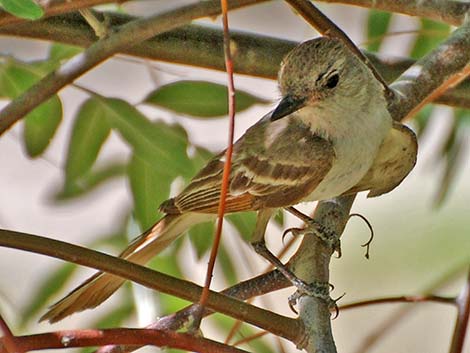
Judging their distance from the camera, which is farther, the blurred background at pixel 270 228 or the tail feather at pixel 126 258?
the blurred background at pixel 270 228

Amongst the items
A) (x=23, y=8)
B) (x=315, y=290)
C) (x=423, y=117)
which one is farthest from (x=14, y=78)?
(x=423, y=117)

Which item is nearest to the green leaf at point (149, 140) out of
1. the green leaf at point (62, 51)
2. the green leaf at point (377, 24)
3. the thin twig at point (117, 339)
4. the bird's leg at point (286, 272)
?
the green leaf at point (62, 51)

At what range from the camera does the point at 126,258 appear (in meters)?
2.25

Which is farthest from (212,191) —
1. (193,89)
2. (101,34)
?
(101,34)

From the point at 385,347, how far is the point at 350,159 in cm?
305

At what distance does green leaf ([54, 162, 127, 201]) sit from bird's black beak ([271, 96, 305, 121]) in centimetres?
48

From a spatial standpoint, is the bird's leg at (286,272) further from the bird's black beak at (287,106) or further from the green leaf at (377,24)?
the green leaf at (377,24)

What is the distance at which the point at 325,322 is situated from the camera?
1601 millimetres

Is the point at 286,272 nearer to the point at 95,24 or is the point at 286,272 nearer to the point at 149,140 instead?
the point at 149,140

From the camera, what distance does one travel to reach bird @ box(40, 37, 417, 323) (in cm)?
224

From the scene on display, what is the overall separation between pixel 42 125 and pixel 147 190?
28cm

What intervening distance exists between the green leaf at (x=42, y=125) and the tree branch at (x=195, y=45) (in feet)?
0.50

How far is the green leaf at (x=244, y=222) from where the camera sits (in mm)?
2393

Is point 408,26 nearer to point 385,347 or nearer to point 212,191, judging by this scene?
point 385,347
